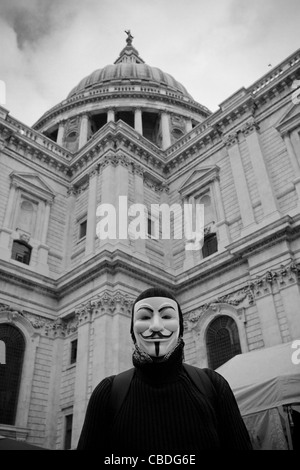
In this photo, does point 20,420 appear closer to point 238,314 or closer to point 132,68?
point 238,314

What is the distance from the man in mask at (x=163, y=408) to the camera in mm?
2775

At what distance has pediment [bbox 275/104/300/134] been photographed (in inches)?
732

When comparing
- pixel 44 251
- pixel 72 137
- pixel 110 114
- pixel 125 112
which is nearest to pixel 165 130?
pixel 125 112

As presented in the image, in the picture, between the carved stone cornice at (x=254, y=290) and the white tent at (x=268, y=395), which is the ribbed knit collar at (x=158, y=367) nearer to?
the white tent at (x=268, y=395)

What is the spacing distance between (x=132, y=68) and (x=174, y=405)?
47.2 metres

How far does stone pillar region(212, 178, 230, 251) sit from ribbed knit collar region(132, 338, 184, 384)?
50.8 feet

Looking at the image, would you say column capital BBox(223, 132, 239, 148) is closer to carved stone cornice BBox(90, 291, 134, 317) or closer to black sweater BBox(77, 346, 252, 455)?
carved stone cornice BBox(90, 291, 134, 317)

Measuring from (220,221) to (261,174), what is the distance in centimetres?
312

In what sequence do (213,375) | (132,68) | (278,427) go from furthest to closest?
(132,68), (278,427), (213,375)

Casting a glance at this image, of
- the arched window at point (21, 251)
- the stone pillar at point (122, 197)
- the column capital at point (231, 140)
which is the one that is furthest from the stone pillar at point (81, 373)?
the column capital at point (231, 140)

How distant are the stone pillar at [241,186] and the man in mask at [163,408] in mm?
14783

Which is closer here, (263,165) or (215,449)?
(215,449)

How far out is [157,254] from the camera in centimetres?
2098

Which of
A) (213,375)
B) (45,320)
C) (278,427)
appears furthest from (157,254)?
(213,375)
